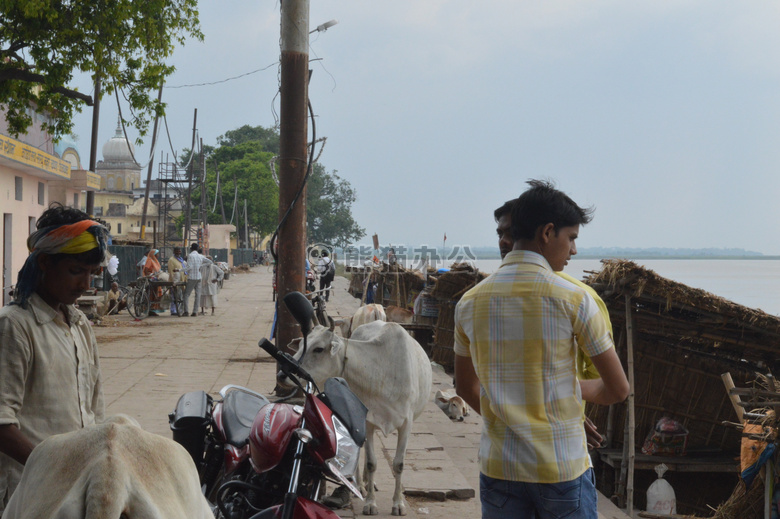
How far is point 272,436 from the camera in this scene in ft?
10.7

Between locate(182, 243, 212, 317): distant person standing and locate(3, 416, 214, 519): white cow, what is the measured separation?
18408mm

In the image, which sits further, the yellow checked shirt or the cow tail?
the yellow checked shirt

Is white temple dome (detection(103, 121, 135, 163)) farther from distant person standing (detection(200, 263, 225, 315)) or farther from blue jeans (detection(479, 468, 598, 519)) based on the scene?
blue jeans (detection(479, 468, 598, 519))

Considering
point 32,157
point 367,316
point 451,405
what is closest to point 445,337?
point 367,316

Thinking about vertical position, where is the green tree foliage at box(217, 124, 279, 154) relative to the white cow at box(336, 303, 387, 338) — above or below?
above

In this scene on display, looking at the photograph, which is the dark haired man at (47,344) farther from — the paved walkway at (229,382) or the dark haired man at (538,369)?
the paved walkway at (229,382)

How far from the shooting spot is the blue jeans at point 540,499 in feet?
8.07

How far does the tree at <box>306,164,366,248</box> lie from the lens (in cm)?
9369

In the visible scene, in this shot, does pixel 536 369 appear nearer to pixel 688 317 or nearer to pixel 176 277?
pixel 688 317

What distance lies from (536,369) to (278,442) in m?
1.25

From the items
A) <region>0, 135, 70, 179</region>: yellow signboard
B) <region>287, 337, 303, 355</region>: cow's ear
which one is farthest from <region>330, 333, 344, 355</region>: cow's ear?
<region>0, 135, 70, 179</region>: yellow signboard

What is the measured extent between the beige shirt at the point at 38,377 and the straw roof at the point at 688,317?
6.62 metres

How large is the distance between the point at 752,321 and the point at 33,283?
7489 millimetres

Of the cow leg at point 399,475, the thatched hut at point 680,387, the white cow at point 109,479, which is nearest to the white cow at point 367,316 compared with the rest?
the thatched hut at point 680,387
